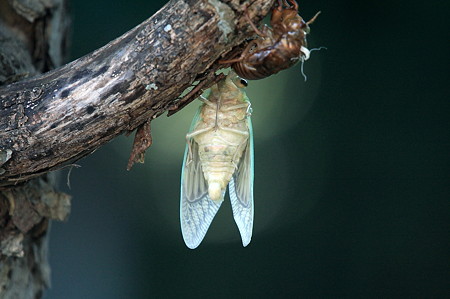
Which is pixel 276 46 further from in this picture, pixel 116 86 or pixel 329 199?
pixel 329 199

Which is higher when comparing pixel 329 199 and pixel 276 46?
pixel 276 46

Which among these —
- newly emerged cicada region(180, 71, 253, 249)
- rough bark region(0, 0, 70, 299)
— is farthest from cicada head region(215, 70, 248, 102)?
rough bark region(0, 0, 70, 299)

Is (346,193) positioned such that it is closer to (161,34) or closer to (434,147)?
(434,147)

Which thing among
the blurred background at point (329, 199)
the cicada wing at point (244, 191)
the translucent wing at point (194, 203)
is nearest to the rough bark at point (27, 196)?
the translucent wing at point (194, 203)

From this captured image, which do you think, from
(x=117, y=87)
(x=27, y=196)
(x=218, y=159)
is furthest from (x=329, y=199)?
(x=117, y=87)

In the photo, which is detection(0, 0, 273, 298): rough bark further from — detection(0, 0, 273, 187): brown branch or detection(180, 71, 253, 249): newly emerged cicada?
detection(180, 71, 253, 249): newly emerged cicada

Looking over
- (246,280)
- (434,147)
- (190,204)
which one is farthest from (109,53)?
(434,147)
